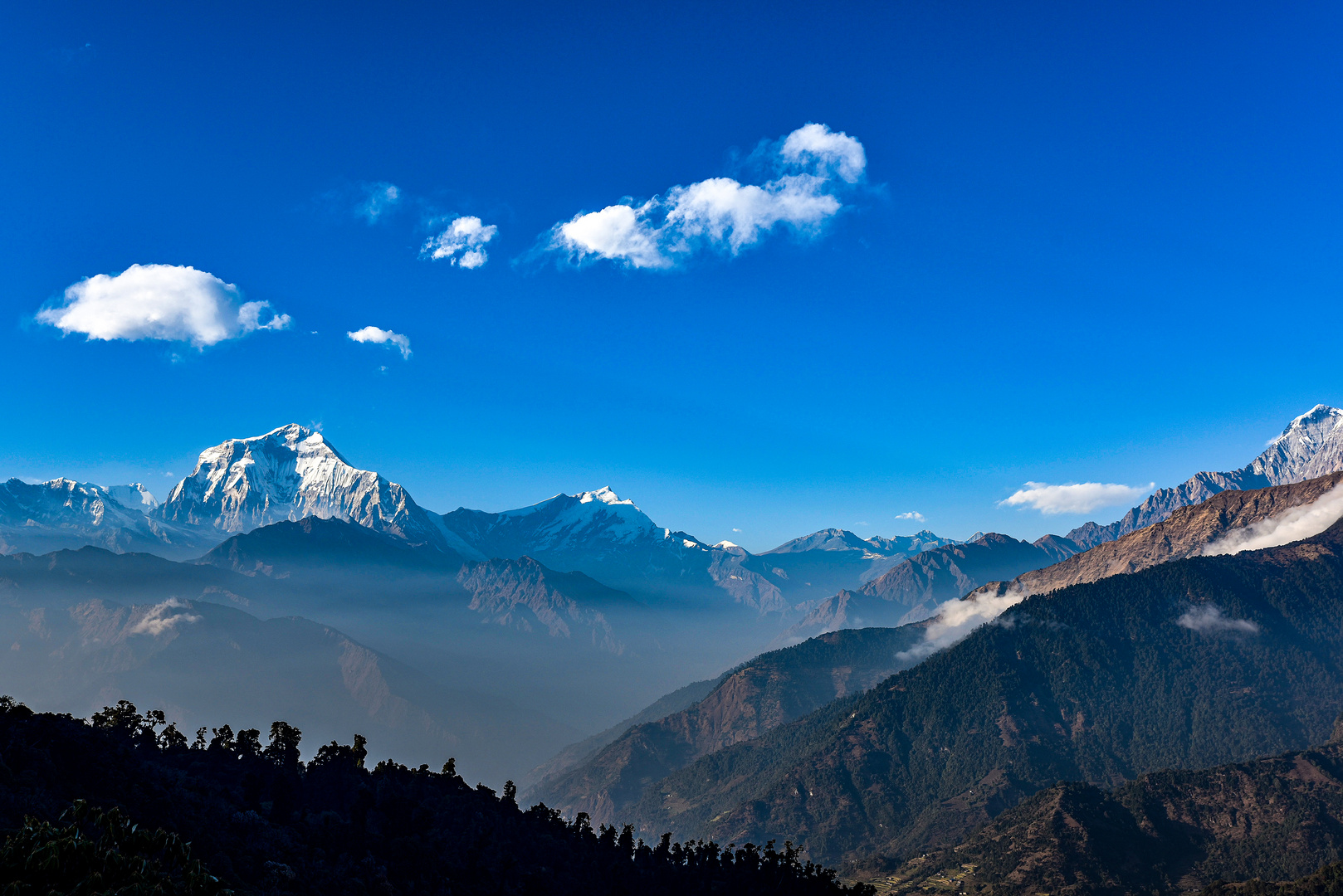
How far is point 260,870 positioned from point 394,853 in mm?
43408

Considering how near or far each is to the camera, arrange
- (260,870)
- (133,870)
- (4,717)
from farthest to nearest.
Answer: (4,717) < (260,870) < (133,870)

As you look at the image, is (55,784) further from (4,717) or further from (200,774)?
(200,774)

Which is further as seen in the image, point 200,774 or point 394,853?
point 200,774

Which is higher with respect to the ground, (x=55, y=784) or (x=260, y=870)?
(x=55, y=784)

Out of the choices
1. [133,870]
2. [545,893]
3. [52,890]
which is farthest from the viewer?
[545,893]

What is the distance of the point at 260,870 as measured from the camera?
137 m

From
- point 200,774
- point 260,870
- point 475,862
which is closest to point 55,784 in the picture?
point 260,870

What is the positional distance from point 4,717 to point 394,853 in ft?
285

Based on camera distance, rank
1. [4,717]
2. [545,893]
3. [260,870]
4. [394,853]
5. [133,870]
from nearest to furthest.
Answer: [133,870] → [260,870] → [4,717] → [394,853] → [545,893]

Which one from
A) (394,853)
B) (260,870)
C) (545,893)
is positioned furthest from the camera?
(545,893)

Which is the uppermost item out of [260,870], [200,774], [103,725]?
[103,725]

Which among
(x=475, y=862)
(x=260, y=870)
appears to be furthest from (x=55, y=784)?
(x=475, y=862)

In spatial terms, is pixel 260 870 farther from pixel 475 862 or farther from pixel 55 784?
pixel 475 862

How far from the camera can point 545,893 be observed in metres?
192
